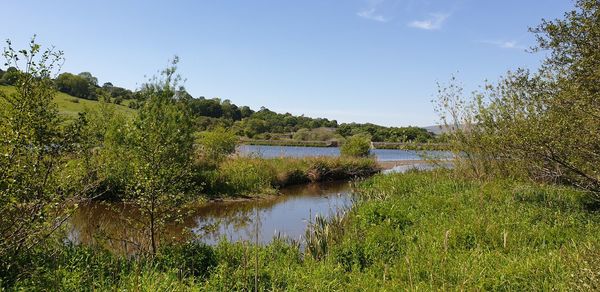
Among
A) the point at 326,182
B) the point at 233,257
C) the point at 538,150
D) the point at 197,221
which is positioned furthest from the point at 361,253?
the point at 326,182

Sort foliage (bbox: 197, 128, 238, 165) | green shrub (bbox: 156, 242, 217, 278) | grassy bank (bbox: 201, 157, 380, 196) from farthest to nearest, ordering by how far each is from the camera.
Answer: foliage (bbox: 197, 128, 238, 165)
grassy bank (bbox: 201, 157, 380, 196)
green shrub (bbox: 156, 242, 217, 278)

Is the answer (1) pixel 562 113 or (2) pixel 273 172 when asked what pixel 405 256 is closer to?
(1) pixel 562 113

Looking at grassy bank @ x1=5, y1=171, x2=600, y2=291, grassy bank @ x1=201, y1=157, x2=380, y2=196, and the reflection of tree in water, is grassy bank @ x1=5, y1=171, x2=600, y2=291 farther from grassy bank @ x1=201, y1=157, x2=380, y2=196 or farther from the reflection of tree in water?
grassy bank @ x1=201, y1=157, x2=380, y2=196

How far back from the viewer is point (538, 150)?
30.2ft

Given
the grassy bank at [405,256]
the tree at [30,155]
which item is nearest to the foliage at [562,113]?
the grassy bank at [405,256]

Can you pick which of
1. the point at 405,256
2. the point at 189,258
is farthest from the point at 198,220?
the point at 405,256

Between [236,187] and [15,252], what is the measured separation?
14.0 m

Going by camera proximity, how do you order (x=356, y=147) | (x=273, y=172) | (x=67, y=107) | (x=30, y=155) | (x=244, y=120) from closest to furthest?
(x=30, y=155) < (x=67, y=107) < (x=273, y=172) < (x=356, y=147) < (x=244, y=120)

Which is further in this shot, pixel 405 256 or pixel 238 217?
pixel 238 217

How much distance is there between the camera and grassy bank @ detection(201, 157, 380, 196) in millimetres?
19312

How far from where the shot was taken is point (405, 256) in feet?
12.8

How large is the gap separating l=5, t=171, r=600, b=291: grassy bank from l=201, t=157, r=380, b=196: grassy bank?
9.32 meters

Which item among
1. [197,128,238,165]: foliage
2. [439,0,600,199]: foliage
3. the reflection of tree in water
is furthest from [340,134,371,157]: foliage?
[439,0,600,199]: foliage

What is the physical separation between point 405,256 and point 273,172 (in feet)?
61.9
